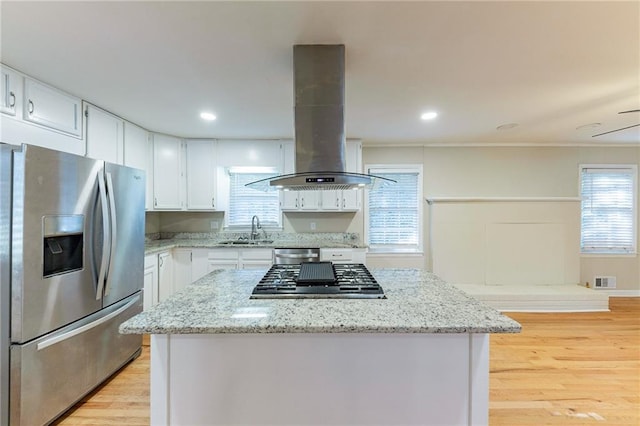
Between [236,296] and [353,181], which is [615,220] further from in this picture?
[236,296]

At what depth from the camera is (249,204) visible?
13.6 ft

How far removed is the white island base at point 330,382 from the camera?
3.99 feet

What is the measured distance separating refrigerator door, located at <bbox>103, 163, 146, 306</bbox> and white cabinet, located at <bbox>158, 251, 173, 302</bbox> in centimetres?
78

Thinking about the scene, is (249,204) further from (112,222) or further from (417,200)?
(417,200)

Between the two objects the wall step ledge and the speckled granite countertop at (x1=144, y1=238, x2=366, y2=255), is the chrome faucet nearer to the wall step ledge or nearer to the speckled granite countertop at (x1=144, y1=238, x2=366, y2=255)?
the speckled granite countertop at (x1=144, y1=238, x2=366, y2=255)

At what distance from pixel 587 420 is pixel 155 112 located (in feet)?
13.7

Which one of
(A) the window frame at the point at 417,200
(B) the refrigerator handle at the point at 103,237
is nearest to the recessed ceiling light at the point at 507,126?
(A) the window frame at the point at 417,200

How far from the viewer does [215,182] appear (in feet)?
12.8

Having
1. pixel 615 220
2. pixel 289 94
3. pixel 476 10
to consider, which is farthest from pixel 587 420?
pixel 615 220

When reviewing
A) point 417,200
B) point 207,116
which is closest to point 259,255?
point 207,116

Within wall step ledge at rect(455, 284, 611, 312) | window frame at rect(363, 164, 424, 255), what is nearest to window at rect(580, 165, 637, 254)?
wall step ledge at rect(455, 284, 611, 312)

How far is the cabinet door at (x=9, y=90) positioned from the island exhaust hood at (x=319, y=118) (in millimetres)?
1864

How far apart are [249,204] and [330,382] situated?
3.21m

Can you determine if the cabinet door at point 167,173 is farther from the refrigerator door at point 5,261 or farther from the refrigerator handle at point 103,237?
the refrigerator door at point 5,261
